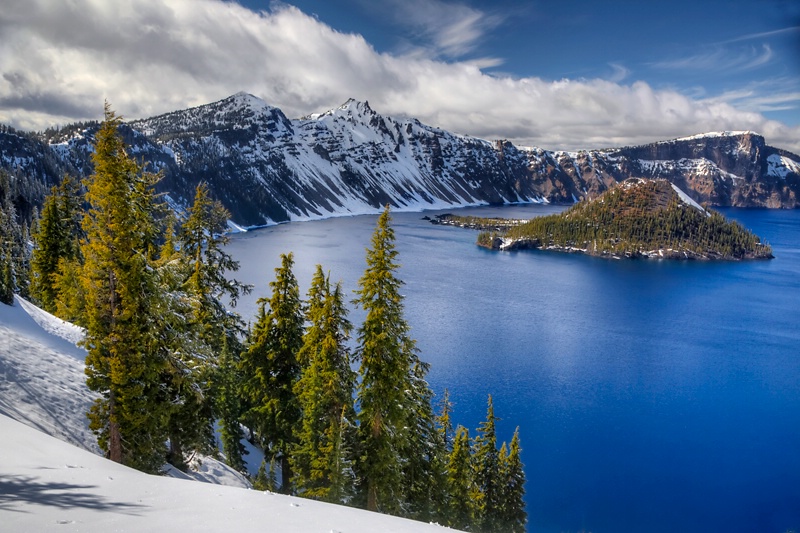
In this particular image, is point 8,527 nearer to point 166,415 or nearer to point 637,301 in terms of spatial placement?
point 166,415

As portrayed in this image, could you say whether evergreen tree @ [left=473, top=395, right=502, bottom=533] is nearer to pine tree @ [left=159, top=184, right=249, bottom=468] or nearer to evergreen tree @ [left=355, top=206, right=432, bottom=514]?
evergreen tree @ [left=355, top=206, right=432, bottom=514]

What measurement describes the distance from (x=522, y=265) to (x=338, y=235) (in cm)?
8194

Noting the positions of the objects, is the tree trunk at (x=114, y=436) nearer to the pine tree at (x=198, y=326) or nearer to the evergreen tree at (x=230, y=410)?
the pine tree at (x=198, y=326)

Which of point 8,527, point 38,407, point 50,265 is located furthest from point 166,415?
point 50,265

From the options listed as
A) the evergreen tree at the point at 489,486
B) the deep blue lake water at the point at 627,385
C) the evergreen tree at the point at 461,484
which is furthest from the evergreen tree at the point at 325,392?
the deep blue lake water at the point at 627,385

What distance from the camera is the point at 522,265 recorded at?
139 m

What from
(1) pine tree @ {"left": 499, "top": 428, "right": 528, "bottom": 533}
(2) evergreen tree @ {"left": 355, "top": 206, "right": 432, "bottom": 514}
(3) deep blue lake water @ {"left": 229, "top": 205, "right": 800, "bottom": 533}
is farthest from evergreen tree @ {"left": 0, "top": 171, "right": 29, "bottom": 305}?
(1) pine tree @ {"left": 499, "top": 428, "right": 528, "bottom": 533}

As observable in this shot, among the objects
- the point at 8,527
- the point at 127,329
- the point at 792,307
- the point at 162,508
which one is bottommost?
the point at 792,307

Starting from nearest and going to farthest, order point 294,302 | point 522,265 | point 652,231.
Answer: point 294,302 < point 522,265 < point 652,231

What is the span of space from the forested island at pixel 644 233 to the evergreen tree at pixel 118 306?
160673mm

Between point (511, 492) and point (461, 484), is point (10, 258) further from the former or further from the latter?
point (511, 492)

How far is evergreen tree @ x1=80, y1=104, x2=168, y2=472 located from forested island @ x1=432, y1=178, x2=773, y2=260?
527 feet

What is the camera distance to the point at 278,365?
24.4m

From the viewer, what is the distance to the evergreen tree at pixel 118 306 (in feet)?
49.2
